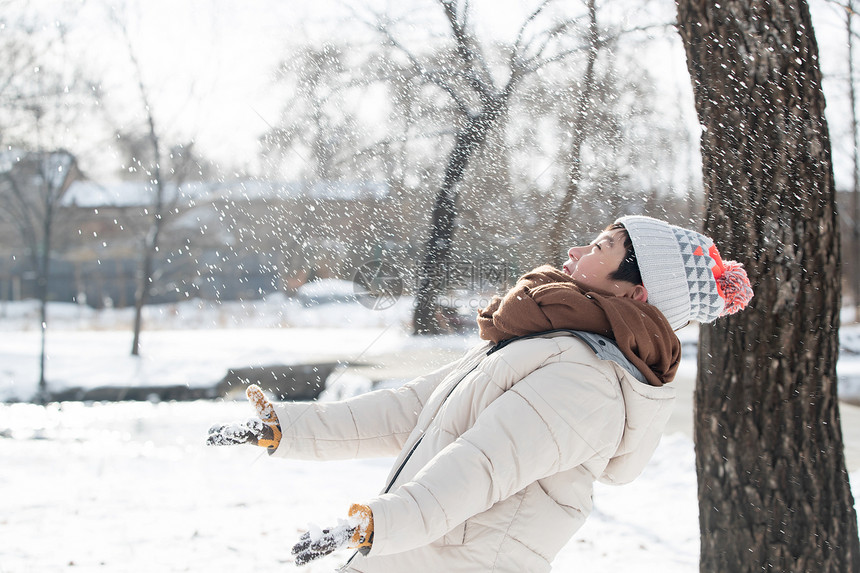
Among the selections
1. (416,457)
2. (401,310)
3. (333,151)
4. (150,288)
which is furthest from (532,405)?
(150,288)

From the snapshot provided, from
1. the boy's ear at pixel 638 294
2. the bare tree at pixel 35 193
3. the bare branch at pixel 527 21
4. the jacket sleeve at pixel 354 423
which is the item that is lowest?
the jacket sleeve at pixel 354 423

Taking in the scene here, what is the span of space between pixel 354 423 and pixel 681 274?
0.84 meters

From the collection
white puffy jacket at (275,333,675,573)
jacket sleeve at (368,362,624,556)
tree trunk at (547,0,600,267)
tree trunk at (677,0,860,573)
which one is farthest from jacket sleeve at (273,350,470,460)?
tree trunk at (677,0,860,573)

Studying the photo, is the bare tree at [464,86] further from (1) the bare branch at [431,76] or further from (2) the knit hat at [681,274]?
(2) the knit hat at [681,274]

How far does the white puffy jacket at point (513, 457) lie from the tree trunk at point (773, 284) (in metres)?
1.24

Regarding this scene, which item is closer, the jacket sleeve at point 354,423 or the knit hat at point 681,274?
the knit hat at point 681,274

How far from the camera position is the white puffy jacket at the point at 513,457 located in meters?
1.15

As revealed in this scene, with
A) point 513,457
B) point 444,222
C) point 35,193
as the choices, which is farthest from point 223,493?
point 35,193

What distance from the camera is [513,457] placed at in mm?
1188

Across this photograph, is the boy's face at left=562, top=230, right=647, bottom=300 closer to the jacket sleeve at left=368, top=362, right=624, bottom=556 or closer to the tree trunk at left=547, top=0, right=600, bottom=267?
the jacket sleeve at left=368, top=362, right=624, bottom=556

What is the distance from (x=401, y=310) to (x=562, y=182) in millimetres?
687

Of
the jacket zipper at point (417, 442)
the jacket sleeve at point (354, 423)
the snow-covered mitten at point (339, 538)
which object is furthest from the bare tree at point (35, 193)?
the snow-covered mitten at point (339, 538)

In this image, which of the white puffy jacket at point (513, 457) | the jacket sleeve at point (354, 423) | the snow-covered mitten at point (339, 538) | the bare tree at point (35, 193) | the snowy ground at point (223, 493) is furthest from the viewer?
the bare tree at point (35, 193)

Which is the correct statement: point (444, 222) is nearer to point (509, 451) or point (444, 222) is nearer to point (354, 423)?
point (354, 423)
